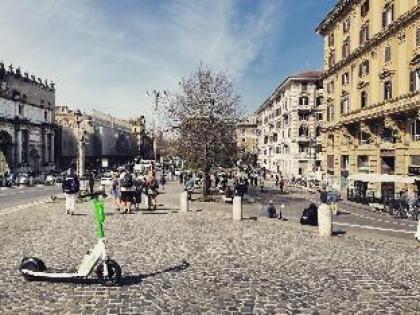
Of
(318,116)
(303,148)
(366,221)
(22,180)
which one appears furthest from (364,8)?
(22,180)

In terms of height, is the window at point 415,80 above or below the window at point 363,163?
above

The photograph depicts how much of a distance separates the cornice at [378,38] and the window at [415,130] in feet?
22.4

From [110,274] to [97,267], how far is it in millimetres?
314

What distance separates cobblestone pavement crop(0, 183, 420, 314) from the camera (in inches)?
342

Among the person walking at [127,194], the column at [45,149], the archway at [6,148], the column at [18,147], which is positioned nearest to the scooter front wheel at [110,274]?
the person walking at [127,194]

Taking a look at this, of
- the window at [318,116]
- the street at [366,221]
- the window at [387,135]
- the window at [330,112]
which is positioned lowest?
the street at [366,221]

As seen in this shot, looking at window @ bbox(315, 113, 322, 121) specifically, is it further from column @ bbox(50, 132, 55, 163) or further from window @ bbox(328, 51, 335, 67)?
column @ bbox(50, 132, 55, 163)

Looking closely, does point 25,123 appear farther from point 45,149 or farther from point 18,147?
point 45,149

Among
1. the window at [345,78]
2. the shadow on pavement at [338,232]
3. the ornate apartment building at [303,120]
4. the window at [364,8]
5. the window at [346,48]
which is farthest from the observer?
the ornate apartment building at [303,120]

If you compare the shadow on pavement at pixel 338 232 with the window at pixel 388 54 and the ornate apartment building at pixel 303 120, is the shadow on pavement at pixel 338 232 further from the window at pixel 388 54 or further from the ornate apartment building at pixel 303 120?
the ornate apartment building at pixel 303 120

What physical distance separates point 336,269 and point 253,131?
11734 centimetres

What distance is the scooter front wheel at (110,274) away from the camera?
31.7 feet

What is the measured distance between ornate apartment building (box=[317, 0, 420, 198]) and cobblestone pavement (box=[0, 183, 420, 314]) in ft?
51.1

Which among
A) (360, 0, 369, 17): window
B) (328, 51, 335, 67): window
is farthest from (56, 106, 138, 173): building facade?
(360, 0, 369, 17): window
